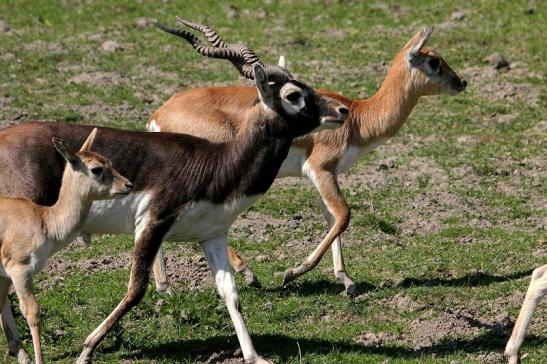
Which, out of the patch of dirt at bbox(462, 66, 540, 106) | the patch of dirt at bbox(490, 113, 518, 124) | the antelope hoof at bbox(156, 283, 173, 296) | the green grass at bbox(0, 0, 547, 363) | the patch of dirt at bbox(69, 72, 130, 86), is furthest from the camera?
the patch of dirt at bbox(69, 72, 130, 86)

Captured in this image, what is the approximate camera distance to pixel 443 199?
44.9 ft

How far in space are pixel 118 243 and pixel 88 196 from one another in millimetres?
3639

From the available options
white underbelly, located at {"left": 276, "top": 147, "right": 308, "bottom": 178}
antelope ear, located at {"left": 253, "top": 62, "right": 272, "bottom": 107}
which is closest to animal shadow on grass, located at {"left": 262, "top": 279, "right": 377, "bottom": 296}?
white underbelly, located at {"left": 276, "top": 147, "right": 308, "bottom": 178}

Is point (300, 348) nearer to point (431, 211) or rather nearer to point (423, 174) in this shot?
point (431, 211)

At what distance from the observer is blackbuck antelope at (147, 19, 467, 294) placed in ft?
37.0

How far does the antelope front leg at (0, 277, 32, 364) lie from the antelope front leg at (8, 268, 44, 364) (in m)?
0.33

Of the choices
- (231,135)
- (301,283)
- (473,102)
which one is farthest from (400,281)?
(473,102)

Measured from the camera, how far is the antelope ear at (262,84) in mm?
9281

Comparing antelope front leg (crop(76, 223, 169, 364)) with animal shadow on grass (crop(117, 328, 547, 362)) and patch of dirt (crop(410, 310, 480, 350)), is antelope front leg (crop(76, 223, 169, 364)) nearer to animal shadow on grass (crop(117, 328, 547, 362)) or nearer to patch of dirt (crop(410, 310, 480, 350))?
animal shadow on grass (crop(117, 328, 547, 362))

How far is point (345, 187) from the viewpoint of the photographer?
1422 centimetres

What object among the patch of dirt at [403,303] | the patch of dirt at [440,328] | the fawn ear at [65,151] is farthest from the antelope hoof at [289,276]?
the fawn ear at [65,151]

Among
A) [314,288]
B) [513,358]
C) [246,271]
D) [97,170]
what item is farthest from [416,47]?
[97,170]

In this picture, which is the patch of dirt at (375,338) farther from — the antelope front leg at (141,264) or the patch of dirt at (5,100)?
the patch of dirt at (5,100)

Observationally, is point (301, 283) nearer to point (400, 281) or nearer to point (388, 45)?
point (400, 281)
